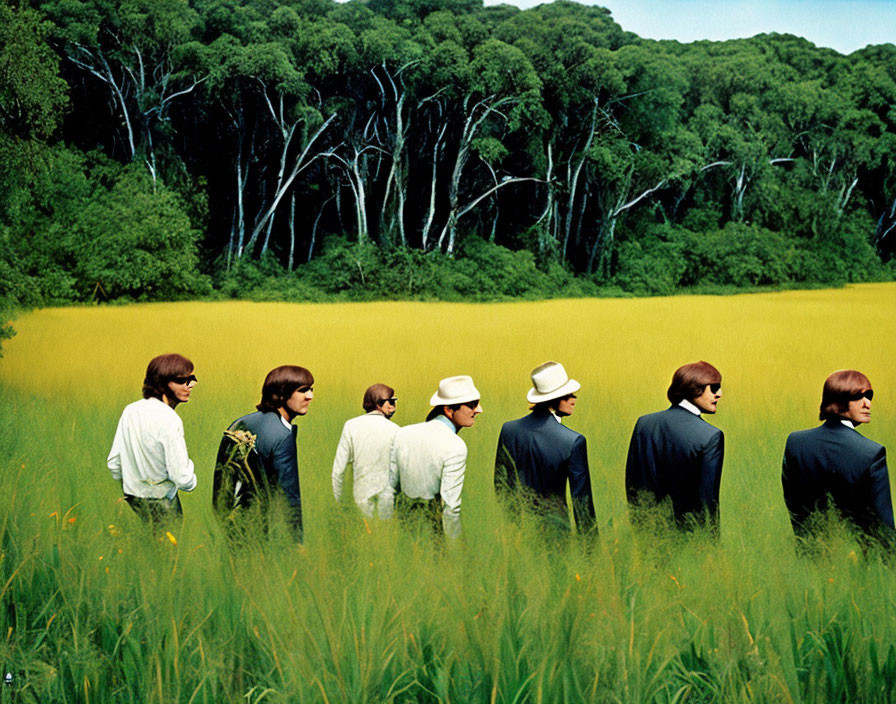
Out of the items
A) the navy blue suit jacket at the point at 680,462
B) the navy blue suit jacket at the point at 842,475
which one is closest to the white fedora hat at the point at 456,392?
the navy blue suit jacket at the point at 680,462

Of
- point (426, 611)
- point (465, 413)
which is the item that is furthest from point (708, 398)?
point (426, 611)

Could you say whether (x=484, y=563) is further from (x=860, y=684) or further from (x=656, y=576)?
(x=860, y=684)

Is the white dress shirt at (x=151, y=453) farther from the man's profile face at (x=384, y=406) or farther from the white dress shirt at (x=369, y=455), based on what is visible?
the man's profile face at (x=384, y=406)

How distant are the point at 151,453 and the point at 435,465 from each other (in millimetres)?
1479

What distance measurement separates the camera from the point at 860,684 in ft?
12.7

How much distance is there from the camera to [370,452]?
5191 millimetres

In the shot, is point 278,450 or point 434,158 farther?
point 434,158

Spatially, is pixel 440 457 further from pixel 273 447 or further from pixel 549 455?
pixel 273 447

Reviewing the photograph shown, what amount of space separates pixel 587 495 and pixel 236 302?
3466 cm

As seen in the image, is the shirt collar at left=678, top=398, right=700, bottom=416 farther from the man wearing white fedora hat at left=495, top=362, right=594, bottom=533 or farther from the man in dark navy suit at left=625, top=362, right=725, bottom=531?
the man wearing white fedora hat at left=495, top=362, right=594, bottom=533

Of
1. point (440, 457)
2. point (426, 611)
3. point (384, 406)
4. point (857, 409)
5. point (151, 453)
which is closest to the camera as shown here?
point (426, 611)

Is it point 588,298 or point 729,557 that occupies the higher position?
point 729,557

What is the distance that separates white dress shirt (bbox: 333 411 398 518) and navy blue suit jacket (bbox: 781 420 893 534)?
6.59 feet

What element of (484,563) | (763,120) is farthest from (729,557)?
(763,120)
